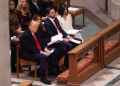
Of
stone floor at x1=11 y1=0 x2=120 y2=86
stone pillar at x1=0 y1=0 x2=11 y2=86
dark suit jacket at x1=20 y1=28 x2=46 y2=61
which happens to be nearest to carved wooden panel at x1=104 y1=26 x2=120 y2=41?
stone floor at x1=11 y1=0 x2=120 y2=86

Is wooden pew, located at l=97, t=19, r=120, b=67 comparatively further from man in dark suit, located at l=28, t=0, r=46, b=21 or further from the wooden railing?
man in dark suit, located at l=28, t=0, r=46, b=21

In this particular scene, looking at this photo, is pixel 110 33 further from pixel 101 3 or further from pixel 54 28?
pixel 101 3

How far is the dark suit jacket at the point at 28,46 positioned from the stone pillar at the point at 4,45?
3732 millimetres

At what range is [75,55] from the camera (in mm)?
5305

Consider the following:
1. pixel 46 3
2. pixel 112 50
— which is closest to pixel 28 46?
pixel 112 50

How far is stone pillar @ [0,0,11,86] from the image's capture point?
183 cm

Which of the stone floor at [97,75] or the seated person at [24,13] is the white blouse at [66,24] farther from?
the stone floor at [97,75]

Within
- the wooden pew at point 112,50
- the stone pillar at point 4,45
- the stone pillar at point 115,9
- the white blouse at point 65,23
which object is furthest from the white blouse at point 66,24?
the stone pillar at point 4,45

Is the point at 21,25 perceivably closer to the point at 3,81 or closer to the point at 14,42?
the point at 14,42

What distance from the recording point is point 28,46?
18.6ft

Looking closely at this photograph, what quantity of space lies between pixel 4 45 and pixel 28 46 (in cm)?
382

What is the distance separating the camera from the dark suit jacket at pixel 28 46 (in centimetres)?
567

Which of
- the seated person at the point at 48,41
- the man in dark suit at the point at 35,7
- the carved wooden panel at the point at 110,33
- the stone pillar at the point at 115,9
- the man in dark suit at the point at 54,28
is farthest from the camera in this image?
the stone pillar at the point at 115,9

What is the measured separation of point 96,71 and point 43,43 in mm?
1432
